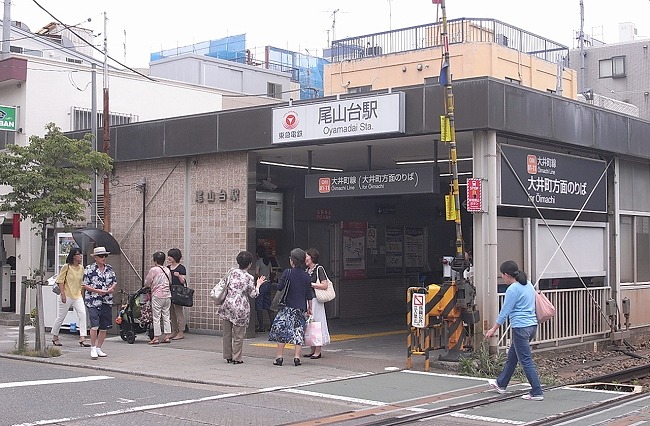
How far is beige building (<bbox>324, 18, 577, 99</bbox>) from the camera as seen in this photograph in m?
34.7

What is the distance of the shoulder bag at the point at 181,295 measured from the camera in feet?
53.6

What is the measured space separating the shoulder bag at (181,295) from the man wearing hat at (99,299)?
1509 mm

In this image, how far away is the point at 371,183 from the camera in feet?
50.0

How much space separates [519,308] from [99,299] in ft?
23.5

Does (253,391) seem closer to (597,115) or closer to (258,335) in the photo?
(258,335)

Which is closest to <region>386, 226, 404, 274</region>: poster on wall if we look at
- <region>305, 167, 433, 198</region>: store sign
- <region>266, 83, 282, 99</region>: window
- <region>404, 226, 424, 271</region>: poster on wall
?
<region>404, 226, 424, 271</region>: poster on wall

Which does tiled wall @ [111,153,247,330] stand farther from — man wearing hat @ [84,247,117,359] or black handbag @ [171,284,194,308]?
man wearing hat @ [84,247,117,359]

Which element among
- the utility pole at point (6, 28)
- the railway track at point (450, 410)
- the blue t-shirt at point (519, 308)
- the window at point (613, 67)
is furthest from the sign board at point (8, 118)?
the window at point (613, 67)

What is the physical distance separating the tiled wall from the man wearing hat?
2.56m

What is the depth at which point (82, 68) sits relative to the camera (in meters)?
24.2

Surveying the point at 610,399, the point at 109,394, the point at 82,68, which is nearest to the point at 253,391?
the point at 109,394

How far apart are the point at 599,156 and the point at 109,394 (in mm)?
10082

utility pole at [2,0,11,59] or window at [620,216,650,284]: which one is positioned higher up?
utility pole at [2,0,11,59]

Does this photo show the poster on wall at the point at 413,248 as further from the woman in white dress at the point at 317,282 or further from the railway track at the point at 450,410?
the railway track at the point at 450,410
